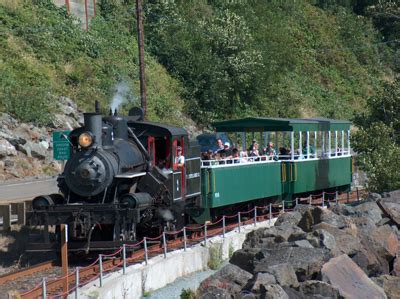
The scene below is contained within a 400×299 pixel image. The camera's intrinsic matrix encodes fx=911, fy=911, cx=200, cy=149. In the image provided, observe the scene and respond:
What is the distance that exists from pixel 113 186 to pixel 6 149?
636 inches

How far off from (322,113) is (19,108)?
28.9 meters

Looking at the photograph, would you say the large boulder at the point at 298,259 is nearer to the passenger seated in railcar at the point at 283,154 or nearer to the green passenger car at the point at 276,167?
the green passenger car at the point at 276,167

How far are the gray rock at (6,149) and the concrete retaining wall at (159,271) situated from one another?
14.1m

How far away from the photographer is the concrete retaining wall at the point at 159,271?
15367mm

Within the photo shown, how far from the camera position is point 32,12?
46.9 m

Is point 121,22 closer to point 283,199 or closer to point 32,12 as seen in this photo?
point 32,12

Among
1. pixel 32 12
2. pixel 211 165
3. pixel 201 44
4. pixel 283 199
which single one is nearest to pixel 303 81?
pixel 201 44

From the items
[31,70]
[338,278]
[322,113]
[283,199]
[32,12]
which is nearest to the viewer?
[338,278]

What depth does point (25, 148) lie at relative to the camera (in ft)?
117

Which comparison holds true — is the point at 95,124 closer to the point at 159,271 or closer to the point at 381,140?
the point at 159,271

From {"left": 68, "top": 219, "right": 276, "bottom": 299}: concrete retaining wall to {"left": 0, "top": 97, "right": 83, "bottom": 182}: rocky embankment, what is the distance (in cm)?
1433

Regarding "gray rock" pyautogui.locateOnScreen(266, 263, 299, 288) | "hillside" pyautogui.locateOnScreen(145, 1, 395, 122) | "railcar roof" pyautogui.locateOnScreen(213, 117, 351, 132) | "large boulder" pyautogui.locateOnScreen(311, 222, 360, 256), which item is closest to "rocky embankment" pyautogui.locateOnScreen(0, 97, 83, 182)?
"railcar roof" pyautogui.locateOnScreen(213, 117, 351, 132)

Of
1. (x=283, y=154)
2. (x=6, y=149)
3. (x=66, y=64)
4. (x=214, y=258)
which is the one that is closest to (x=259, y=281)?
(x=214, y=258)

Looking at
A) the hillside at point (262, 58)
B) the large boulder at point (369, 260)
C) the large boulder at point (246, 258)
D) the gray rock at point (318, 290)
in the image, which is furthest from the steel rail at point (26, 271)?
the hillside at point (262, 58)
